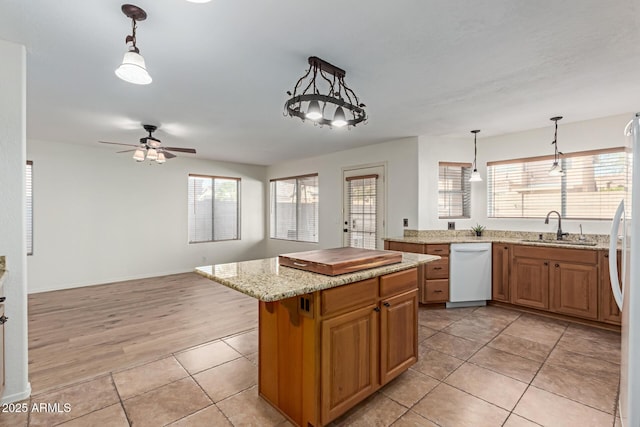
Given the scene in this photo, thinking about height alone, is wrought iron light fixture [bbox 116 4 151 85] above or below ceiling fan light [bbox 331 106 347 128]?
above

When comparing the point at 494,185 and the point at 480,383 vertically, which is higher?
the point at 494,185

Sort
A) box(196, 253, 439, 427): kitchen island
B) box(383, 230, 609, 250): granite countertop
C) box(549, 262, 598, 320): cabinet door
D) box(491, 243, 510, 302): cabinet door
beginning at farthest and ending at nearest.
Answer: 1. box(491, 243, 510, 302): cabinet door
2. box(383, 230, 609, 250): granite countertop
3. box(549, 262, 598, 320): cabinet door
4. box(196, 253, 439, 427): kitchen island

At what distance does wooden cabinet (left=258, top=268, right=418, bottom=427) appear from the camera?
5.65ft

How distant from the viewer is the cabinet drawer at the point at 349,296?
172cm

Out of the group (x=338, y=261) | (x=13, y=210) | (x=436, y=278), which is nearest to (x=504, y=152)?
(x=436, y=278)

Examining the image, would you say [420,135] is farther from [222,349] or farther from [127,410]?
[127,410]

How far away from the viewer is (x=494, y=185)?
4.58 metres

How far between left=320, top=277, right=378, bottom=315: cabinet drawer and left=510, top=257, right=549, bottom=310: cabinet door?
9.22ft

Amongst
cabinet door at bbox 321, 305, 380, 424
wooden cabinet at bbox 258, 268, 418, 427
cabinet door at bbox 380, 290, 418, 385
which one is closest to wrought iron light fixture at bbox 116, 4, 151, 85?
Result: wooden cabinet at bbox 258, 268, 418, 427

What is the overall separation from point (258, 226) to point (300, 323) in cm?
583

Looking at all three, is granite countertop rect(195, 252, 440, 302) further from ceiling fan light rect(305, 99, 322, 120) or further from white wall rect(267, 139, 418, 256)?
white wall rect(267, 139, 418, 256)

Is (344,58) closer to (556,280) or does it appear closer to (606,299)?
(556,280)

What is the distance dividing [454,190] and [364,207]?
4.87 ft

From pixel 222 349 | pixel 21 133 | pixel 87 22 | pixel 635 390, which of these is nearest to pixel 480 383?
pixel 635 390
